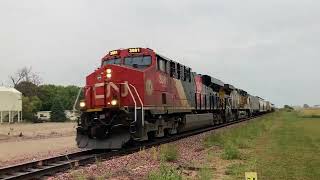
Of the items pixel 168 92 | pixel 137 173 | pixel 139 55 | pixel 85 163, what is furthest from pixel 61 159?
pixel 168 92

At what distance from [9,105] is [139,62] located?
194 ft

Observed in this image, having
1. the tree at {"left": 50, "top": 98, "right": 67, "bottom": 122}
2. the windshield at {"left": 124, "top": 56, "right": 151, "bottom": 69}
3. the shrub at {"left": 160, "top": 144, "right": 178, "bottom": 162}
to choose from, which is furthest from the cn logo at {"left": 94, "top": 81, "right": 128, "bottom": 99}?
the tree at {"left": 50, "top": 98, "right": 67, "bottom": 122}

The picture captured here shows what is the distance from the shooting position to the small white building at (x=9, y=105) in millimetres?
73688

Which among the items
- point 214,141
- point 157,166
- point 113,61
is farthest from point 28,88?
point 157,166

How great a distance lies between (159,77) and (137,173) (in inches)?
352

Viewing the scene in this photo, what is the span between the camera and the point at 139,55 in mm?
20062

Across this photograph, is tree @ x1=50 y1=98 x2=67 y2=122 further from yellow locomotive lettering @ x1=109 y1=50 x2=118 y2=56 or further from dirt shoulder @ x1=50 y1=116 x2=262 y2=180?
dirt shoulder @ x1=50 y1=116 x2=262 y2=180

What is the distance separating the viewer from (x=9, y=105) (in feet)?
245

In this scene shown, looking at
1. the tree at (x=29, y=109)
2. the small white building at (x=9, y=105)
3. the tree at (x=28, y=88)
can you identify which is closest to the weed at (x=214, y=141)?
the small white building at (x=9, y=105)

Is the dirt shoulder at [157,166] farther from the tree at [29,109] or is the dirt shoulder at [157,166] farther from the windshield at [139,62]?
the tree at [29,109]

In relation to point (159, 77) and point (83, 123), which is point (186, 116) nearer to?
point (159, 77)

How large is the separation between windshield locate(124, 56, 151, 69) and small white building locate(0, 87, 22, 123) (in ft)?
187

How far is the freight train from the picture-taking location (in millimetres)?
17719

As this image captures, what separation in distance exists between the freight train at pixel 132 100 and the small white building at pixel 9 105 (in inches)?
2139
